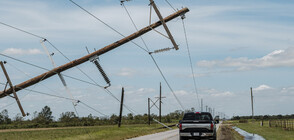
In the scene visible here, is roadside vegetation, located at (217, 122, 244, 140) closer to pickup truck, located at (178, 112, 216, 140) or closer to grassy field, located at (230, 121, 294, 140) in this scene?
grassy field, located at (230, 121, 294, 140)

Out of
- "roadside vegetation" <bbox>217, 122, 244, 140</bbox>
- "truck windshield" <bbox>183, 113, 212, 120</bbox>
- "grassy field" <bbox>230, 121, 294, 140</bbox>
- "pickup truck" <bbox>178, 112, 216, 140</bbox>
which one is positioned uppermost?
"truck windshield" <bbox>183, 113, 212, 120</bbox>

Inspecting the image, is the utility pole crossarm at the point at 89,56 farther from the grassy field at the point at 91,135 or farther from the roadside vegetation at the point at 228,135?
the roadside vegetation at the point at 228,135

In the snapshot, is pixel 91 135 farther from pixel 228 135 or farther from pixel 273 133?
pixel 273 133

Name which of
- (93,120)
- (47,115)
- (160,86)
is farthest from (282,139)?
(47,115)

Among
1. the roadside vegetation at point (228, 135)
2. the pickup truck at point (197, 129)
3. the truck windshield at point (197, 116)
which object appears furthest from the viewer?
the roadside vegetation at point (228, 135)

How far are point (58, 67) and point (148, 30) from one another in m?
6.13

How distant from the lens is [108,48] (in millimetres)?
21656

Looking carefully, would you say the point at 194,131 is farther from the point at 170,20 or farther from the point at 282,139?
the point at 282,139

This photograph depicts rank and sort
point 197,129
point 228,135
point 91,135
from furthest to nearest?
1. point 91,135
2. point 228,135
3. point 197,129

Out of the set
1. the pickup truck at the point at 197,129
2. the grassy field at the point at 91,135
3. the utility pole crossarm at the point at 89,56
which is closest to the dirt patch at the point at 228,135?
the pickup truck at the point at 197,129

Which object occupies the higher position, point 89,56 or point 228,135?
point 89,56

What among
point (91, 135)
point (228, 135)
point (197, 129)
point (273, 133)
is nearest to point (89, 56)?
point (197, 129)

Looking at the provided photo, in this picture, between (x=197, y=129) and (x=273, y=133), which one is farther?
(x=273, y=133)

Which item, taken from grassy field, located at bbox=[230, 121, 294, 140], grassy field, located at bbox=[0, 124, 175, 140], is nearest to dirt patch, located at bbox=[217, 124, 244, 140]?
grassy field, located at bbox=[230, 121, 294, 140]
